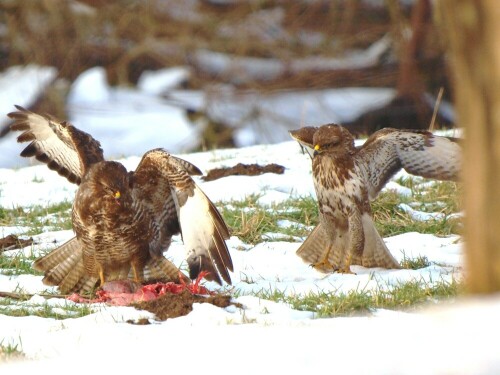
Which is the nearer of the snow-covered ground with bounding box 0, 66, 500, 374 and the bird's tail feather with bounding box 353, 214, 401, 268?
the snow-covered ground with bounding box 0, 66, 500, 374

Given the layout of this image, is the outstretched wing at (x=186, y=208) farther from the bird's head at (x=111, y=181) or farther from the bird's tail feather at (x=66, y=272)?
the bird's tail feather at (x=66, y=272)

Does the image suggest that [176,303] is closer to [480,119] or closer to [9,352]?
[9,352]

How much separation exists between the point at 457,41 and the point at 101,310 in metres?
2.53

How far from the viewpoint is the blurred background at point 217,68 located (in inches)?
526

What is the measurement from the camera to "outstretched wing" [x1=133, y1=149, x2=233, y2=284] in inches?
228

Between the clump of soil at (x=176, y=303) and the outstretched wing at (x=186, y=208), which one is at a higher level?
the outstretched wing at (x=186, y=208)

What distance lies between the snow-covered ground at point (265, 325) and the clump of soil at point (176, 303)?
6 cm

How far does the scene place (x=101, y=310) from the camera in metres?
5.12

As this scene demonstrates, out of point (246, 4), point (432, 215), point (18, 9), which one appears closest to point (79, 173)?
point (432, 215)

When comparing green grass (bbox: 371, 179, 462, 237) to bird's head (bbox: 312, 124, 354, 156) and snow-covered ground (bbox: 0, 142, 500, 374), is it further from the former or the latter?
bird's head (bbox: 312, 124, 354, 156)

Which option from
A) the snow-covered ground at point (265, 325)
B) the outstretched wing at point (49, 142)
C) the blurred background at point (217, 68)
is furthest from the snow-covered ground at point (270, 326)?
the blurred background at point (217, 68)

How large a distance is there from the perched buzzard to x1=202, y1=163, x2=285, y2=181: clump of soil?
1.86m

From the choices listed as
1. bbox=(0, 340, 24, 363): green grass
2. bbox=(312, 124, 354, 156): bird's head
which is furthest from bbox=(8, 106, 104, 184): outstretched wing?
bbox=(0, 340, 24, 363): green grass

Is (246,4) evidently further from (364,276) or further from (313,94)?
(364,276)
